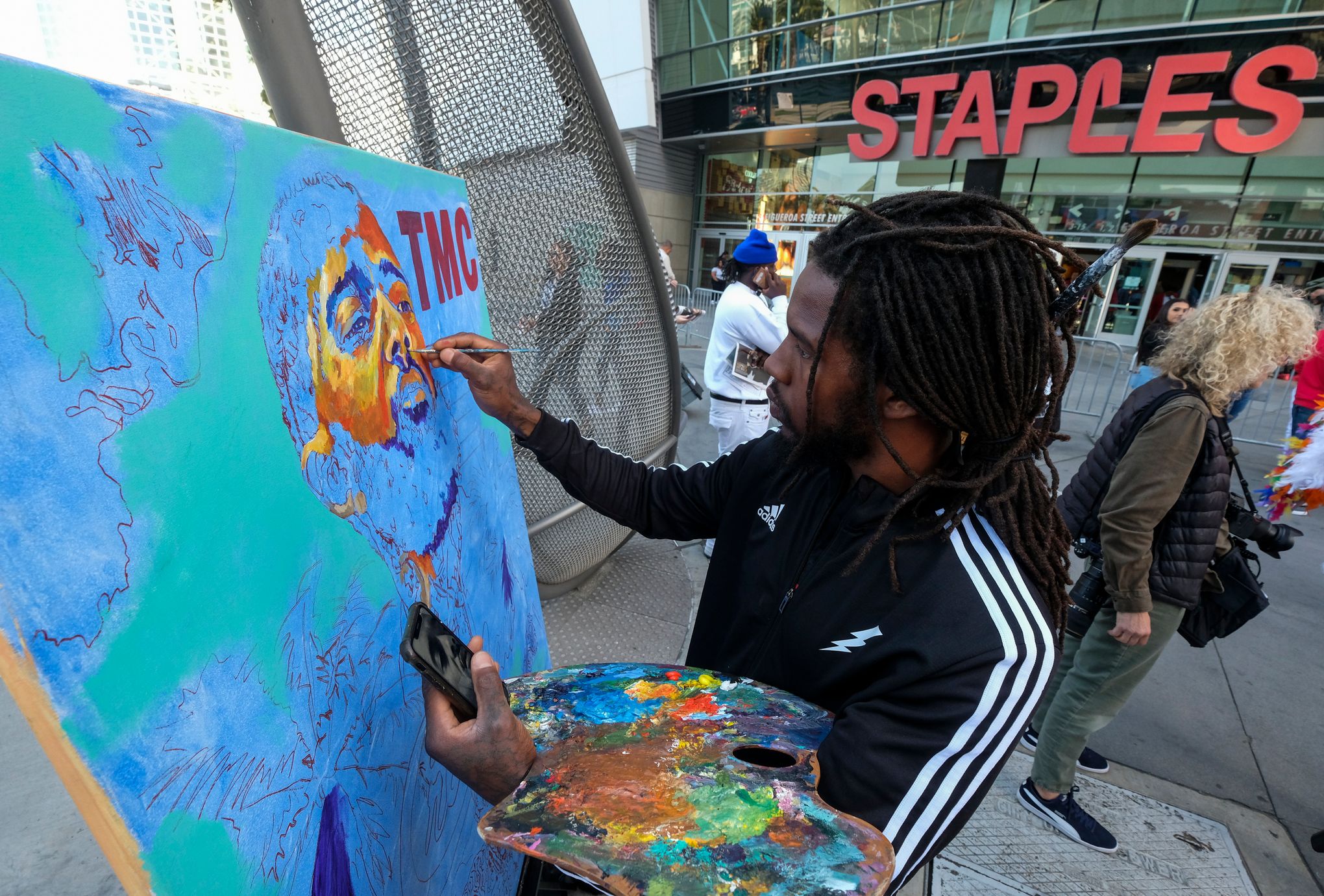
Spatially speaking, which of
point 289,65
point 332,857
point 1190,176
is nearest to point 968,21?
point 1190,176

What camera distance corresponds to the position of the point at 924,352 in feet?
3.92

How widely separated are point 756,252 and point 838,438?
131 inches

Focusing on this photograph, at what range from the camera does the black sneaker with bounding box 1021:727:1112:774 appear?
3.05m

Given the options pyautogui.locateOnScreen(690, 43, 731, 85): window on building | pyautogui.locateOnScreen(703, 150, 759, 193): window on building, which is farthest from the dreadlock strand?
pyautogui.locateOnScreen(703, 150, 759, 193): window on building

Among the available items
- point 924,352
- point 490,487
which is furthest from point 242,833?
point 924,352

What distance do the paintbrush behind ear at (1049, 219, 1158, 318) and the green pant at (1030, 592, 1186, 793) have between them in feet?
5.94

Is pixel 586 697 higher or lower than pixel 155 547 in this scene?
lower

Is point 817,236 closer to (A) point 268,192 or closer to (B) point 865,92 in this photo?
(A) point 268,192

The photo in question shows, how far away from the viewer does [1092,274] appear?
1.14 meters

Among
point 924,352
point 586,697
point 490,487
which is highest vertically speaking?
point 924,352

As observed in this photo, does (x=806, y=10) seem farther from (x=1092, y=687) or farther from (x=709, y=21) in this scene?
(x=1092, y=687)

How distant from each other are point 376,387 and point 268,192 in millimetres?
333

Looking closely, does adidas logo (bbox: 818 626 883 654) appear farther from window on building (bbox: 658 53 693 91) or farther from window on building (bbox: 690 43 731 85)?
window on building (bbox: 658 53 693 91)

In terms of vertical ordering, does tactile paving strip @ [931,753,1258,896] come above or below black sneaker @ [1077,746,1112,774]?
above
